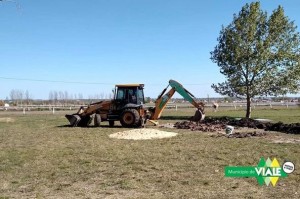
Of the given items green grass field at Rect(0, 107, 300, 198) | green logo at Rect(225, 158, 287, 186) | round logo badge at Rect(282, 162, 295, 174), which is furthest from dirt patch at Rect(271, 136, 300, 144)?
green logo at Rect(225, 158, 287, 186)

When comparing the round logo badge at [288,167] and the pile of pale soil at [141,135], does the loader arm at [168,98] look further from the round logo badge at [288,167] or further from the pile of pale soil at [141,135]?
the round logo badge at [288,167]

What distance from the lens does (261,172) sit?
905 cm

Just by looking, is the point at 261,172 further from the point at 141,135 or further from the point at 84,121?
the point at 84,121

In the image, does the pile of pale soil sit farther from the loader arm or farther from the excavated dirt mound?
the loader arm

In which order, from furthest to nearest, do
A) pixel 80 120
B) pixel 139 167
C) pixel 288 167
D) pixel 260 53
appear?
pixel 260 53 < pixel 80 120 < pixel 139 167 < pixel 288 167

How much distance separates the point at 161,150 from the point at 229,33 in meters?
22.9

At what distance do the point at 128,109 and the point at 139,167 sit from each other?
13001 mm

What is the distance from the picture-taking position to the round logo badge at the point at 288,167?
31.3 feet

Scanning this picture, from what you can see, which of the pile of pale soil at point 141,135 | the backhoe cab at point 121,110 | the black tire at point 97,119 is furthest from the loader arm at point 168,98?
the pile of pale soil at point 141,135

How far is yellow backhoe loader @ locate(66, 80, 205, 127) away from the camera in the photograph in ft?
76.6

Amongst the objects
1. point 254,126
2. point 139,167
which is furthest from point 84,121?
point 139,167

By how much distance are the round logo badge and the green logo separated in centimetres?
11

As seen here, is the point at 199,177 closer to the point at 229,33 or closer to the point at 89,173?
the point at 89,173

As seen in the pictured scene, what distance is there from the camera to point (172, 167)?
10484 mm
